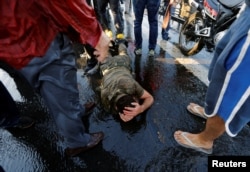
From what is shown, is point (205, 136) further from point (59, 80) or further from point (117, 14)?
point (117, 14)

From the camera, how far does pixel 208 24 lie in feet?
12.9

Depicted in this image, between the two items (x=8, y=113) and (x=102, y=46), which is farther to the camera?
(x=8, y=113)

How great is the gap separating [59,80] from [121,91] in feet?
2.45

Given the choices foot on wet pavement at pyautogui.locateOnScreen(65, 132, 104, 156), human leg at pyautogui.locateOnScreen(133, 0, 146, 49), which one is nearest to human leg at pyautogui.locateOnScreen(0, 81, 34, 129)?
foot on wet pavement at pyautogui.locateOnScreen(65, 132, 104, 156)

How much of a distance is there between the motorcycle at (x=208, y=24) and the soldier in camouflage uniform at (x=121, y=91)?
1668 mm

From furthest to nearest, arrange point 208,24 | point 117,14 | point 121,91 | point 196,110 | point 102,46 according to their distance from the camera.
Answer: point 117,14 < point 208,24 < point 196,110 < point 121,91 < point 102,46

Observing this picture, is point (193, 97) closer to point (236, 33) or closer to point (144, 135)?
point (144, 135)

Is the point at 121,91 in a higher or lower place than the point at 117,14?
higher

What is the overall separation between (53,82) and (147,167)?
1.13m

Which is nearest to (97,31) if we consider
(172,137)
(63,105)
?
(63,105)

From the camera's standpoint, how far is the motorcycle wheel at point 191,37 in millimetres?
4094

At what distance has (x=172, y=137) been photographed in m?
2.45

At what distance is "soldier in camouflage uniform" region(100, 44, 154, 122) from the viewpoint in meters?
2.28

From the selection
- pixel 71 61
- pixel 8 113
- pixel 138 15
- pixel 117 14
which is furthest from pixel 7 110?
pixel 117 14
